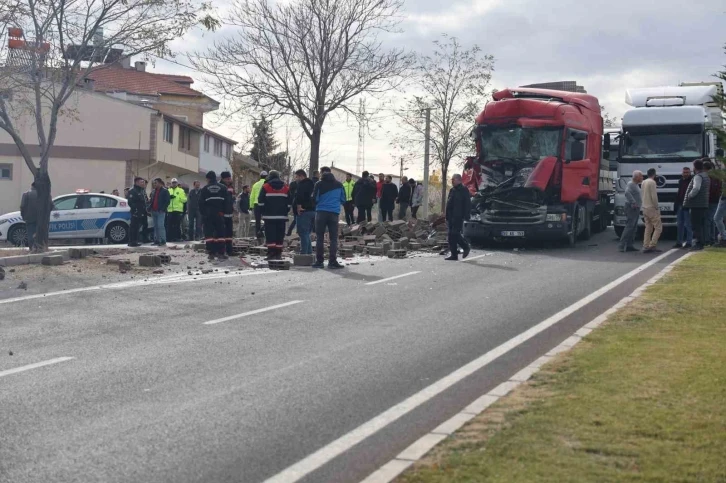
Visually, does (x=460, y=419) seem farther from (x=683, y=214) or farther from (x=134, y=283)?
(x=683, y=214)

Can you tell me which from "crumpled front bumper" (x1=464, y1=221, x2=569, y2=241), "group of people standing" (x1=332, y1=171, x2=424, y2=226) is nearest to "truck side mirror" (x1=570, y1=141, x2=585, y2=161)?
"crumpled front bumper" (x1=464, y1=221, x2=569, y2=241)

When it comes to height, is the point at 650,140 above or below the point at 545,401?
above

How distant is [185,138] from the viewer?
62.7m

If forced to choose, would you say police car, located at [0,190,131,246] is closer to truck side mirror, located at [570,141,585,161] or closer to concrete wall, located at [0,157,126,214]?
truck side mirror, located at [570,141,585,161]

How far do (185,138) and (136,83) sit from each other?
9069 mm

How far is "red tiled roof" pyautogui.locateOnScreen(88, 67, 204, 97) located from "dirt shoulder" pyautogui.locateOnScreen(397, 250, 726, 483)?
197ft

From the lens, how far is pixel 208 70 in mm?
36094

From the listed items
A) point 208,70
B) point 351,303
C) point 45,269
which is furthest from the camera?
point 208,70

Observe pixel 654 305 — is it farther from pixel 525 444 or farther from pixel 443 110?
pixel 443 110

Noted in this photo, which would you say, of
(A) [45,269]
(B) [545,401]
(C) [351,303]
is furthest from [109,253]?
(B) [545,401]

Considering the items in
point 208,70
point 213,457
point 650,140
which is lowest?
point 213,457

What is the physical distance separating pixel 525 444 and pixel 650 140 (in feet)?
72.9

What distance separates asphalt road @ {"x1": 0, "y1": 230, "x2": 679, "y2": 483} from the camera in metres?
6.18

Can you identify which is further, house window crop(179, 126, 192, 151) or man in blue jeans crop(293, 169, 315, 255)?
house window crop(179, 126, 192, 151)
